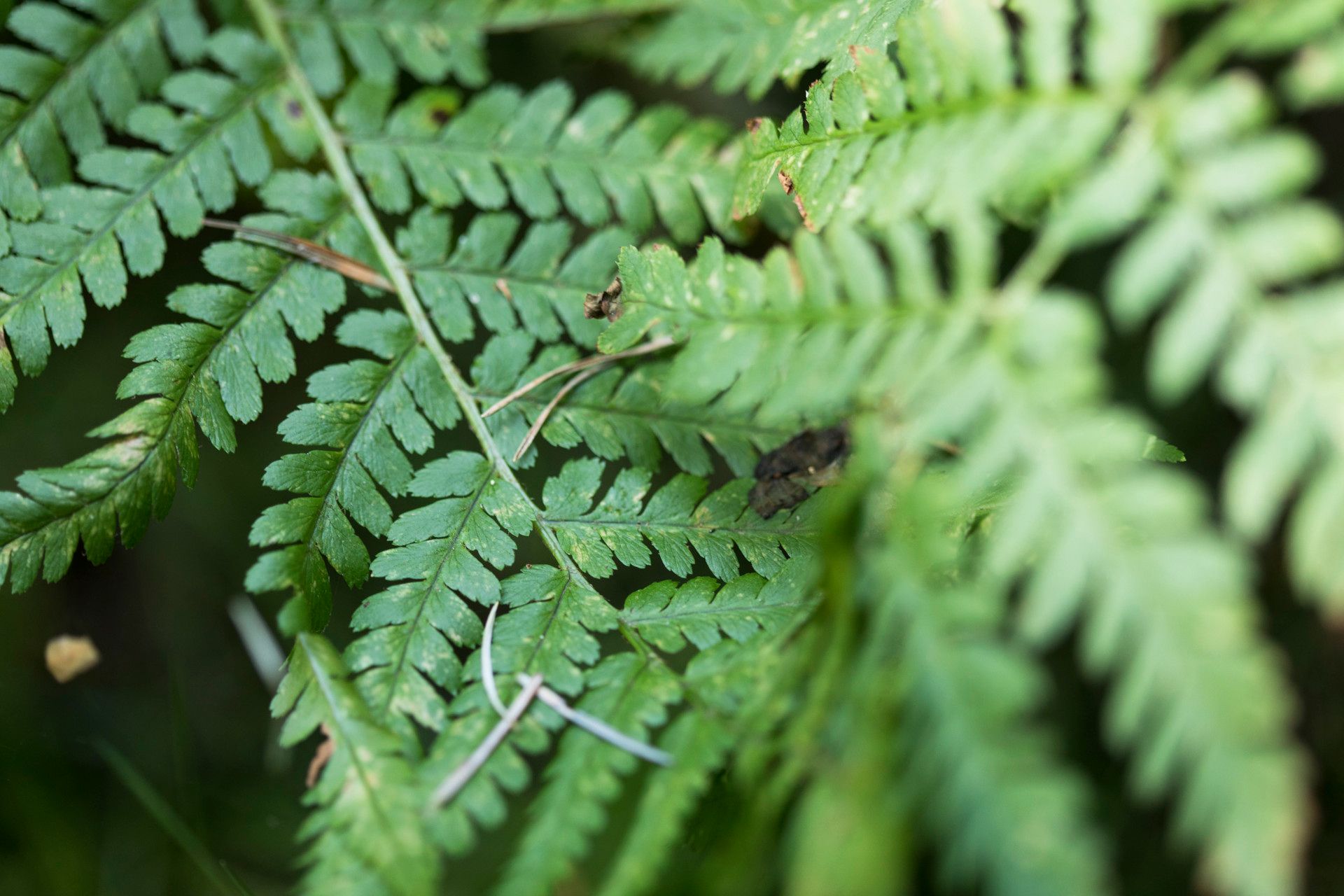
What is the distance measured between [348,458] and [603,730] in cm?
83

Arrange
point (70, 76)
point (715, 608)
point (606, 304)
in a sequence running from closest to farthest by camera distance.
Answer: point (715, 608) < point (606, 304) < point (70, 76)

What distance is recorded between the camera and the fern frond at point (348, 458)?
1668mm

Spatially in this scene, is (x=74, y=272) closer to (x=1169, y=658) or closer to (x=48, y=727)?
(x=48, y=727)

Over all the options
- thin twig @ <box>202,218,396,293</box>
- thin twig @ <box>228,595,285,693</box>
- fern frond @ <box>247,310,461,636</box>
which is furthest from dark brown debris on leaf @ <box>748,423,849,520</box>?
thin twig @ <box>228,595,285,693</box>

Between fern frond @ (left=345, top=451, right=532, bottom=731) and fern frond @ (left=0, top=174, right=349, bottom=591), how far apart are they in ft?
1.47

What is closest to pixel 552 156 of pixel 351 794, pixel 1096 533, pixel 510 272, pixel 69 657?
pixel 510 272

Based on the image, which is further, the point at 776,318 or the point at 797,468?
the point at 797,468

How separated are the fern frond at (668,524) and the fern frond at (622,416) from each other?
9 cm

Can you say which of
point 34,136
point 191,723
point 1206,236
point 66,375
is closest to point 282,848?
point 191,723

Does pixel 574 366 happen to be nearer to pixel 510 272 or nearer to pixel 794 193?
pixel 510 272

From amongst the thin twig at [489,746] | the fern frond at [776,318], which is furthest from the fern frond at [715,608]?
the fern frond at [776,318]

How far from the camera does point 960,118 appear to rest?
1273 mm

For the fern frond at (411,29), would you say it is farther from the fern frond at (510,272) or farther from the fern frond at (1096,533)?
the fern frond at (1096,533)

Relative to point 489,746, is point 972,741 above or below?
above
